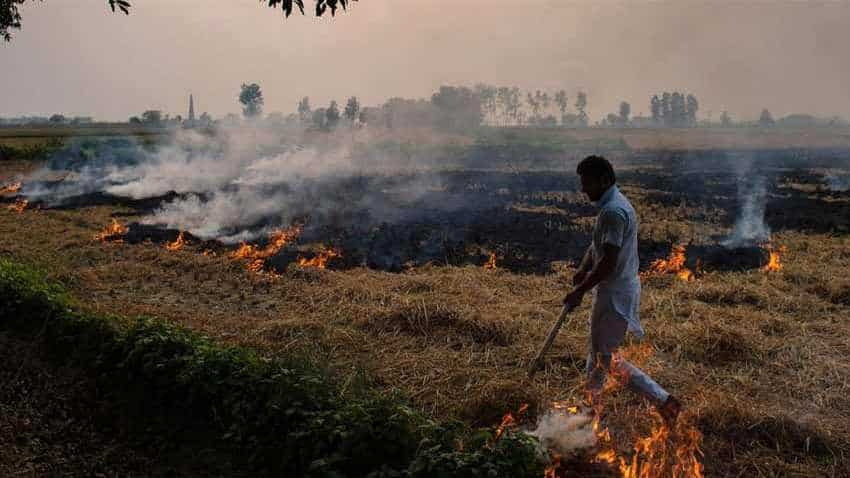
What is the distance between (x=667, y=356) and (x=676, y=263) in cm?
399

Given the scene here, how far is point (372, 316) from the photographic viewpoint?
23.2 feet

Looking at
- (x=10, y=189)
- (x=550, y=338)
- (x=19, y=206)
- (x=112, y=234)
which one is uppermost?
(x=10, y=189)

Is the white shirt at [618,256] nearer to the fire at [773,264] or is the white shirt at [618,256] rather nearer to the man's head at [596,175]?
the man's head at [596,175]

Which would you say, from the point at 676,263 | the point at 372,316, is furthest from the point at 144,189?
the point at 676,263

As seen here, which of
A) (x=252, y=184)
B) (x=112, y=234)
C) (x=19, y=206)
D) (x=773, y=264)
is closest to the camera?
(x=773, y=264)

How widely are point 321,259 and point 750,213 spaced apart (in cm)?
1282

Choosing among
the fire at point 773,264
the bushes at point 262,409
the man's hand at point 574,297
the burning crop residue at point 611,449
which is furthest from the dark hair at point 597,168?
the fire at point 773,264

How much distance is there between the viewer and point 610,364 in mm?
4312

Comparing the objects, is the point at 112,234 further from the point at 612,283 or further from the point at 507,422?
the point at 612,283

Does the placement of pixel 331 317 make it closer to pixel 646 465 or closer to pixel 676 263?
pixel 646 465

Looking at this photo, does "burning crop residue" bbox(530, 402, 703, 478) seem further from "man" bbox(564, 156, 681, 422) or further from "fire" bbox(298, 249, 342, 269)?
"fire" bbox(298, 249, 342, 269)

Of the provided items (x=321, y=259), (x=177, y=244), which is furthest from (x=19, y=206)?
(x=321, y=259)

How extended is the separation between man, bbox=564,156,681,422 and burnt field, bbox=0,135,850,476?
1.60 ft

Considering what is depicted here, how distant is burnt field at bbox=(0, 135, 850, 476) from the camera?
4922mm
